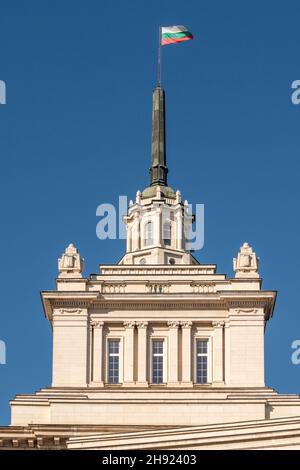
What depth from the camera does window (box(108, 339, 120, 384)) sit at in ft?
325

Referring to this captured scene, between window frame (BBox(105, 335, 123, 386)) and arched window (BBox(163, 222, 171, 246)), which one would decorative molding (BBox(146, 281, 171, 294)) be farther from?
arched window (BBox(163, 222, 171, 246))

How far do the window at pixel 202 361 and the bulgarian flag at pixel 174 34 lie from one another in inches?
939

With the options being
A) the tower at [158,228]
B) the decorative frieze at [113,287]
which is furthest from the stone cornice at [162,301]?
the tower at [158,228]

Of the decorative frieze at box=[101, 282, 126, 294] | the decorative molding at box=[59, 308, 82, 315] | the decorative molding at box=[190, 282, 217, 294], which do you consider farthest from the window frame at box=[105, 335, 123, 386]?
the decorative molding at box=[190, 282, 217, 294]

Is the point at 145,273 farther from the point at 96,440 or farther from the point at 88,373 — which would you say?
the point at 96,440

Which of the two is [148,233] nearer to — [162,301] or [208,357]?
[162,301]

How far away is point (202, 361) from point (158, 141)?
847 inches

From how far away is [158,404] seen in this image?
3629 inches

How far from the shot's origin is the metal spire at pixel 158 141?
11331cm

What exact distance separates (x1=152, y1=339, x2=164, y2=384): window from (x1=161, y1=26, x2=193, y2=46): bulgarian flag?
23823 mm

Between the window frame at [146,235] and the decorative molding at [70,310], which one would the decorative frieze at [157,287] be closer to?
the decorative molding at [70,310]
